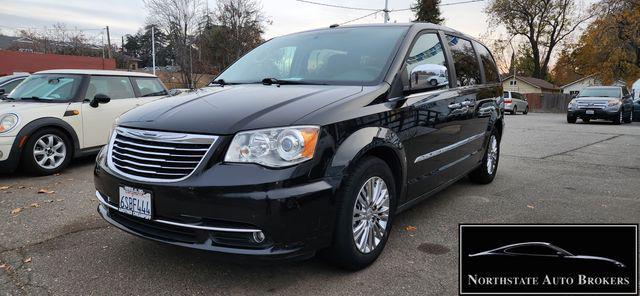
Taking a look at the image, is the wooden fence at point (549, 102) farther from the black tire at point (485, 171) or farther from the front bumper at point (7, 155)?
the front bumper at point (7, 155)

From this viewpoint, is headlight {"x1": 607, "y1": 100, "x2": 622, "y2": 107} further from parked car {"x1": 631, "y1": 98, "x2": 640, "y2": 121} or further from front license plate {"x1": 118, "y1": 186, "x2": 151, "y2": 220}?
front license plate {"x1": 118, "y1": 186, "x2": 151, "y2": 220}

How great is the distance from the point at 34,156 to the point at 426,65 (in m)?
5.26

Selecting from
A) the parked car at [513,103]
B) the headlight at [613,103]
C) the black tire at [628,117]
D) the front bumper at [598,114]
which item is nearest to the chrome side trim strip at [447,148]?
the front bumper at [598,114]

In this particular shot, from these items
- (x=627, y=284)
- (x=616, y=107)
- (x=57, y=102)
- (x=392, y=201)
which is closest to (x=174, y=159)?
(x=392, y=201)

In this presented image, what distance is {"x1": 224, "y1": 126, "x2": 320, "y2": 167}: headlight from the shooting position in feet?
8.48

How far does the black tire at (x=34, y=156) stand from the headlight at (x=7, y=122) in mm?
264

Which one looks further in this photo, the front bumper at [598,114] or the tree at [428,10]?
the tree at [428,10]

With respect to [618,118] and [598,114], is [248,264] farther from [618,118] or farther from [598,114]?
[618,118]

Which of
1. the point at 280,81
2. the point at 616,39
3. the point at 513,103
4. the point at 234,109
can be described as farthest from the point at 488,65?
the point at 616,39

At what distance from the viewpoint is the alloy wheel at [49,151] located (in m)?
6.18

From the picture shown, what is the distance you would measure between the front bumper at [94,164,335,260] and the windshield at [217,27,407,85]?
1.19m

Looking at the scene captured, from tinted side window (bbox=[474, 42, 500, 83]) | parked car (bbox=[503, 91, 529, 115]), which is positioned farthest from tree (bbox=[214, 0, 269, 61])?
tinted side window (bbox=[474, 42, 500, 83])

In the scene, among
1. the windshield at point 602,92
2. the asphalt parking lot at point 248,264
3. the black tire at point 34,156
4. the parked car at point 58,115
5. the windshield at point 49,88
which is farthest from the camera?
the windshield at point 602,92

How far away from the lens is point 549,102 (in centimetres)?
4081
